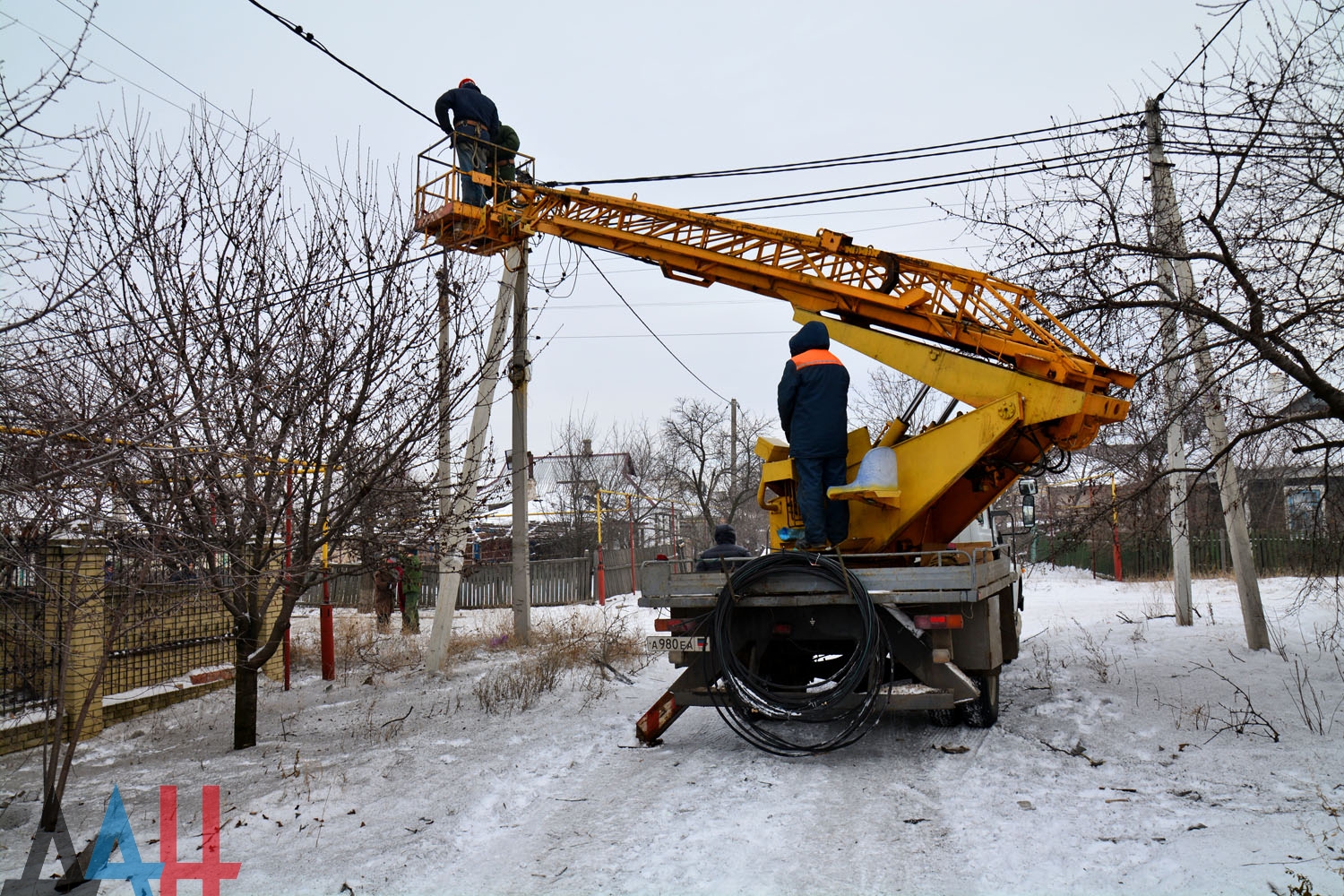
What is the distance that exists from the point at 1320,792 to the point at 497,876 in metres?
4.45

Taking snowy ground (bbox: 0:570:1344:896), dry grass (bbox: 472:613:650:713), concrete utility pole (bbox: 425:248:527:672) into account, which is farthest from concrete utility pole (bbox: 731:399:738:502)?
snowy ground (bbox: 0:570:1344:896)

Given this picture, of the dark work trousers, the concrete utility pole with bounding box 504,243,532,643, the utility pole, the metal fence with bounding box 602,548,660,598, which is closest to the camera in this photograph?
the dark work trousers

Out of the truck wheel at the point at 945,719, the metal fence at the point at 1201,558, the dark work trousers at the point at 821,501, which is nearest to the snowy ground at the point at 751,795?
the truck wheel at the point at 945,719

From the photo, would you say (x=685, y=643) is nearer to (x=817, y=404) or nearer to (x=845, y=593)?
(x=845, y=593)

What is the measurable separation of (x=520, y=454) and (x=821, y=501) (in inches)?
252

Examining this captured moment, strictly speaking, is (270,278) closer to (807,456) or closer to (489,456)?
(489,456)

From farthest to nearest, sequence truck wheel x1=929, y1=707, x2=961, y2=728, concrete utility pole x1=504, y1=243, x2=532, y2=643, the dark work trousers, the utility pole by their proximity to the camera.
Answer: the utility pole
concrete utility pole x1=504, y1=243, x2=532, y2=643
truck wheel x1=929, y1=707, x2=961, y2=728
the dark work trousers

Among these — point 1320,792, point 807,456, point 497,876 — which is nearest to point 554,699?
point 807,456

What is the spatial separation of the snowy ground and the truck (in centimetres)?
46

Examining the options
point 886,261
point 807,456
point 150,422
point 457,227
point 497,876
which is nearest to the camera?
point 497,876

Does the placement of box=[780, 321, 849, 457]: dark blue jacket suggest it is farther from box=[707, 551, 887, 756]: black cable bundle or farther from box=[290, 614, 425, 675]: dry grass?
box=[290, 614, 425, 675]: dry grass

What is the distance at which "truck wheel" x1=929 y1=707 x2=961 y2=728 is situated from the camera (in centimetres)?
748

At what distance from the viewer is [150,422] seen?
605 centimetres

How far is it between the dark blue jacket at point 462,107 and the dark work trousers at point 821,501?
5670 millimetres
